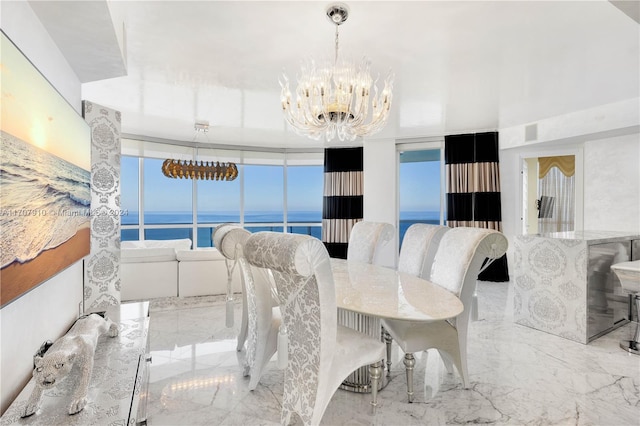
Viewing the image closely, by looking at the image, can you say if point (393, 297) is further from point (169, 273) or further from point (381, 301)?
point (169, 273)

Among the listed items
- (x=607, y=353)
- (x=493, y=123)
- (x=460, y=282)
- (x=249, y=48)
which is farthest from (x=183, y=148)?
(x=607, y=353)

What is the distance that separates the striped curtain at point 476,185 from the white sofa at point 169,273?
3827 mm

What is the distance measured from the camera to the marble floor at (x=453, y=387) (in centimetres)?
199

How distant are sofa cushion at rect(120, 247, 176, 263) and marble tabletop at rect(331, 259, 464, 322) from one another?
262cm

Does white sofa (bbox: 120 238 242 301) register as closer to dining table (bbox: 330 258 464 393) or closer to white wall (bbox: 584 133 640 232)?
dining table (bbox: 330 258 464 393)

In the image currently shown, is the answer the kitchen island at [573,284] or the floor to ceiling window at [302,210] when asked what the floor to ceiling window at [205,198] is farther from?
the kitchen island at [573,284]

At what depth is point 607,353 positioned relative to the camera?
9.40 feet

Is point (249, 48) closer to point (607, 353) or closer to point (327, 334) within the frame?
point (327, 334)

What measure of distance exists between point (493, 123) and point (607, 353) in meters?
3.40

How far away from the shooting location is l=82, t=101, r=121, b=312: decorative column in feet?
8.49

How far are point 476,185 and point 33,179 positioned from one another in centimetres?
574

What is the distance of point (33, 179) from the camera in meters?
1.36

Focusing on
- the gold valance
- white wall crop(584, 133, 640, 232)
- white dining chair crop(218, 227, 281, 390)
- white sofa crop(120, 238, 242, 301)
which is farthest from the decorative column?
the gold valance

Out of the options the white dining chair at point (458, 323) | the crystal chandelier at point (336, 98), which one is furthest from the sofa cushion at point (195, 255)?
the white dining chair at point (458, 323)
